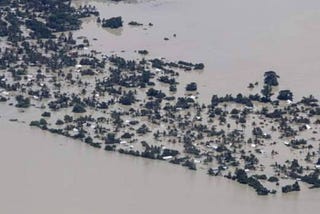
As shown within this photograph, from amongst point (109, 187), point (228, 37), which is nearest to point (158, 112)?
point (109, 187)

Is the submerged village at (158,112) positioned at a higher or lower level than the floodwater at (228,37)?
lower

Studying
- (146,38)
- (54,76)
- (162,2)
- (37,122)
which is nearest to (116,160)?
(37,122)

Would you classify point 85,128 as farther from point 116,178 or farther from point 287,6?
point 287,6

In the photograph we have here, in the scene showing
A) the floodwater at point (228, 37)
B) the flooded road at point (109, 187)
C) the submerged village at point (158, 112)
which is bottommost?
the flooded road at point (109, 187)

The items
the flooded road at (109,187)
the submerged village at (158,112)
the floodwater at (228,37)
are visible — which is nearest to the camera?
the flooded road at (109,187)

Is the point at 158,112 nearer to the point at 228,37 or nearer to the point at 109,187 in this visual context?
the point at 109,187

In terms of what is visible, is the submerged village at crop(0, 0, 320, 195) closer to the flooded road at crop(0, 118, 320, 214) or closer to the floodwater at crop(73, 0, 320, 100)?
the flooded road at crop(0, 118, 320, 214)

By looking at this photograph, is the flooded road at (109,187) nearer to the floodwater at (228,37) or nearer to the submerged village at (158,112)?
the submerged village at (158,112)

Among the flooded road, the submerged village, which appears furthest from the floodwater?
the flooded road

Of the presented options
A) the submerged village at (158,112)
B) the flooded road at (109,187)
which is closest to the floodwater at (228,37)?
the submerged village at (158,112)
